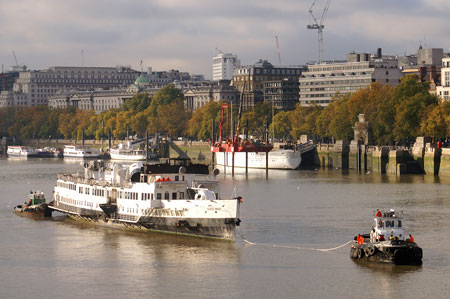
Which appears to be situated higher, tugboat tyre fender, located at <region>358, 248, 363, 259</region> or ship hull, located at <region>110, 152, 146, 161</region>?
ship hull, located at <region>110, 152, 146, 161</region>

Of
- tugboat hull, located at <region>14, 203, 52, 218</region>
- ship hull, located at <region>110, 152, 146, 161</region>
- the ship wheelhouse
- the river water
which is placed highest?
ship hull, located at <region>110, 152, 146, 161</region>

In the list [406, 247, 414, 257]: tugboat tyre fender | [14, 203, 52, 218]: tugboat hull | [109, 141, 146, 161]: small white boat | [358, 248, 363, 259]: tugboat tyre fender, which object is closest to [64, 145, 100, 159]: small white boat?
[109, 141, 146, 161]: small white boat

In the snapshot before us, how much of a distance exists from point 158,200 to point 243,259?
9.66 m

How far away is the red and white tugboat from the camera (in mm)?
54844

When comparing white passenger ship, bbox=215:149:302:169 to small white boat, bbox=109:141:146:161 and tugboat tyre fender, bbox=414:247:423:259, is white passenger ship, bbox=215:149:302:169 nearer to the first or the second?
small white boat, bbox=109:141:146:161

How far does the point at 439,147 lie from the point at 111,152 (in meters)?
84.8

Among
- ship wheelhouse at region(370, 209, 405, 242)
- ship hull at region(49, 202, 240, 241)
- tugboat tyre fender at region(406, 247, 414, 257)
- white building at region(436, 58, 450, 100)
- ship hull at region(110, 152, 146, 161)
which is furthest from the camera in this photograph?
ship hull at region(110, 152, 146, 161)

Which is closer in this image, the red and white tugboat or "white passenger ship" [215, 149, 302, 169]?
the red and white tugboat

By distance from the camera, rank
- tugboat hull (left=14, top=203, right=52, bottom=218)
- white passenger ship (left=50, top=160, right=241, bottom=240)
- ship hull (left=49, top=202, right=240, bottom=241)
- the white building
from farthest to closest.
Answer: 1. the white building
2. tugboat hull (left=14, top=203, right=52, bottom=218)
3. white passenger ship (left=50, top=160, right=241, bottom=240)
4. ship hull (left=49, top=202, right=240, bottom=241)

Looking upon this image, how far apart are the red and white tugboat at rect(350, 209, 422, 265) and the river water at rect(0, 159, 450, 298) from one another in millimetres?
521

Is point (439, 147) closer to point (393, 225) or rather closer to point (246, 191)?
point (246, 191)

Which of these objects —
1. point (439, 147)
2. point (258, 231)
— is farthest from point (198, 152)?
point (258, 231)

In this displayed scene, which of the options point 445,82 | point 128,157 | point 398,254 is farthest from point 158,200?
point 128,157

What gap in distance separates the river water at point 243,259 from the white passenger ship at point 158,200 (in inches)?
35.6
